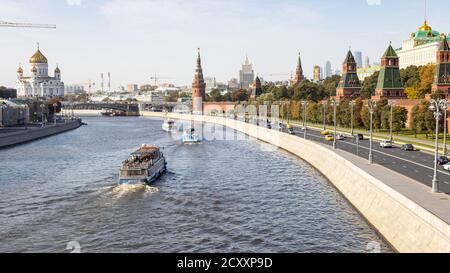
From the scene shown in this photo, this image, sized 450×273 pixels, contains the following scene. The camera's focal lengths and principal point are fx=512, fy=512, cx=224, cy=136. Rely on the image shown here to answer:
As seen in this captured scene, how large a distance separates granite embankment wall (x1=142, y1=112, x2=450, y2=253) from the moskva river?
0.87 m

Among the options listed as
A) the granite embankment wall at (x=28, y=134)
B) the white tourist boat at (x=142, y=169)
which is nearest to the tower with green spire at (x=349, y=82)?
the granite embankment wall at (x=28, y=134)

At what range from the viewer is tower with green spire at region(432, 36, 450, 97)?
297ft

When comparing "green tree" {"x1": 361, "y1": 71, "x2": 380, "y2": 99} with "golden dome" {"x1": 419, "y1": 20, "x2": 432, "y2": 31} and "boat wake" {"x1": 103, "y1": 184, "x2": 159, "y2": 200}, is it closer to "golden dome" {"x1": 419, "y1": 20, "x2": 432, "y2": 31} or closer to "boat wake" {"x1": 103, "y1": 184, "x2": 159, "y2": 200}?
"golden dome" {"x1": 419, "y1": 20, "x2": 432, "y2": 31}

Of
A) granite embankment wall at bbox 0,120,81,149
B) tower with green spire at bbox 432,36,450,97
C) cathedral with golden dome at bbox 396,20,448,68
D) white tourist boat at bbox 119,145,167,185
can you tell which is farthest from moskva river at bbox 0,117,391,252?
cathedral with golden dome at bbox 396,20,448,68

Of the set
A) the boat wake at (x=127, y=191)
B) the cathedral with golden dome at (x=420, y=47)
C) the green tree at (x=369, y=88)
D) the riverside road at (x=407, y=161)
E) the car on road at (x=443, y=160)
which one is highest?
the cathedral with golden dome at (x=420, y=47)

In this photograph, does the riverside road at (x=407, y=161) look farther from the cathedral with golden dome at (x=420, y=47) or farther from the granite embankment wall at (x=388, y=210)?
the cathedral with golden dome at (x=420, y=47)

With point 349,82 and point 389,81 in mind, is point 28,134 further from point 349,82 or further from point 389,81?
point 349,82

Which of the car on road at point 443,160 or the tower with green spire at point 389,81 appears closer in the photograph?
the car on road at point 443,160

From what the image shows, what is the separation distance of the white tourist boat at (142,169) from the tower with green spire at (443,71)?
57.2 metres

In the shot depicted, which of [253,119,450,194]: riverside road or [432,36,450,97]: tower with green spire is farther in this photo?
[432,36,450,97]: tower with green spire

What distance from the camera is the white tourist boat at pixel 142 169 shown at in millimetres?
48031

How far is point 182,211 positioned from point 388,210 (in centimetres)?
1495

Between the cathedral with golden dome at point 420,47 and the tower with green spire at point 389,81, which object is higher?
the cathedral with golden dome at point 420,47

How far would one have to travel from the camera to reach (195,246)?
95.6ft
